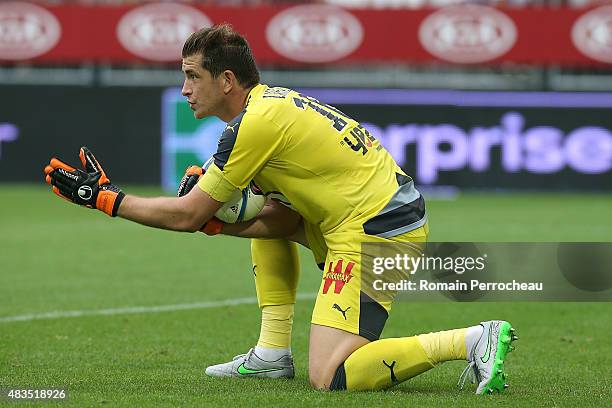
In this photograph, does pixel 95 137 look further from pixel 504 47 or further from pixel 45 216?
pixel 504 47

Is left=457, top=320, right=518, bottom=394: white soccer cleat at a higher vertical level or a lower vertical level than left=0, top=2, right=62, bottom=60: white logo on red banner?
lower

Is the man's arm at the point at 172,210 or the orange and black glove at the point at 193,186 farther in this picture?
the orange and black glove at the point at 193,186

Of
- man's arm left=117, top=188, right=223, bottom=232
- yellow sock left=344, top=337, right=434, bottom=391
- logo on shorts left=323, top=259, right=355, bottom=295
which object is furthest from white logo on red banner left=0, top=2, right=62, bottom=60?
yellow sock left=344, top=337, right=434, bottom=391

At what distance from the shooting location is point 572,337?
743cm

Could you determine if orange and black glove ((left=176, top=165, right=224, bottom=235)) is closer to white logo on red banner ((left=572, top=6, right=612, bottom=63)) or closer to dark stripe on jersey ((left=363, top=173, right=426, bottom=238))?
dark stripe on jersey ((left=363, top=173, right=426, bottom=238))

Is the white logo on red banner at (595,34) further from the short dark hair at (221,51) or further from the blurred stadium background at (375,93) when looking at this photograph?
the short dark hair at (221,51)

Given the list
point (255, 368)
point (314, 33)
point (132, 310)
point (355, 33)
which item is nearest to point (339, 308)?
point (255, 368)

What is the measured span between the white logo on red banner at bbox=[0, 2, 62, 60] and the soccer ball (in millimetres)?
14856

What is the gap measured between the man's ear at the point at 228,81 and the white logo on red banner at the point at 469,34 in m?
14.4

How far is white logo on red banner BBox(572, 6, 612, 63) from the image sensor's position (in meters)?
19.6

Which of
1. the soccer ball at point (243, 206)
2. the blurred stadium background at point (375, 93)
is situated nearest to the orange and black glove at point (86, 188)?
the soccer ball at point (243, 206)

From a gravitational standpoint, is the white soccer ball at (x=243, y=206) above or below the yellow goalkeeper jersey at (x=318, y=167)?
below

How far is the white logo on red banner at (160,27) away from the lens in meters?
19.7

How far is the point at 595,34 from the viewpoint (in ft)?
64.7
